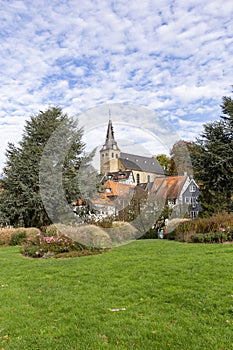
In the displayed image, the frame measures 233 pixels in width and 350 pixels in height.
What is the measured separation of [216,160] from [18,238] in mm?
13882

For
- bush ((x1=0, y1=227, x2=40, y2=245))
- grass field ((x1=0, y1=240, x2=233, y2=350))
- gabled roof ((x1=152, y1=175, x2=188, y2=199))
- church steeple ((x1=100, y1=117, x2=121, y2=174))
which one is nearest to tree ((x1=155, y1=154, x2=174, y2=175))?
gabled roof ((x1=152, y1=175, x2=188, y2=199))

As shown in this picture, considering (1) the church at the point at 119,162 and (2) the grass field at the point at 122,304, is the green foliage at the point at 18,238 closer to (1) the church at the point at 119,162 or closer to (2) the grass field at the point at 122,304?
(1) the church at the point at 119,162

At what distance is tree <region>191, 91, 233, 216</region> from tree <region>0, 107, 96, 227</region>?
8.16 meters

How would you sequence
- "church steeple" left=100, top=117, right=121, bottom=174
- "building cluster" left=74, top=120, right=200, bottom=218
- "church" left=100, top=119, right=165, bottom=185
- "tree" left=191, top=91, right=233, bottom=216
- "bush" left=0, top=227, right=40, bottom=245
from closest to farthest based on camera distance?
"church steeple" left=100, top=117, right=121, bottom=174, "church" left=100, top=119, right=165, bottom=185, "building cluster" left=74, top=120, right=200, bottom=218, "bush" left=0, top=227, right=40, bottom=245, "tree" left=191, top=91, right=233, bottom=216

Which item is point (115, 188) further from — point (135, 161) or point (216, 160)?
point (135, 161)

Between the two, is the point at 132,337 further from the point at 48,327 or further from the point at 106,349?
the point at 48,327

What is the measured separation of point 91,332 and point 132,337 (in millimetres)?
534

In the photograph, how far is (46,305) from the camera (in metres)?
5.39

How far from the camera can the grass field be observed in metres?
3.94

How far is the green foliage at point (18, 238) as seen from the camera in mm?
15555

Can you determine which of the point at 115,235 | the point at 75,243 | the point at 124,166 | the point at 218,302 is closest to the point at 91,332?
the point at 218,302

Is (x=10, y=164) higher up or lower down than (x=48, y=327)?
higher up

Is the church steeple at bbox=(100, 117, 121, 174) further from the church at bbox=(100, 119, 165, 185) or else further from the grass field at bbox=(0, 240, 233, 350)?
the grass field at bbox=(0, 240, 233, 350)

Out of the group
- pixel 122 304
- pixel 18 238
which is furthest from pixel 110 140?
pixel 122 304
